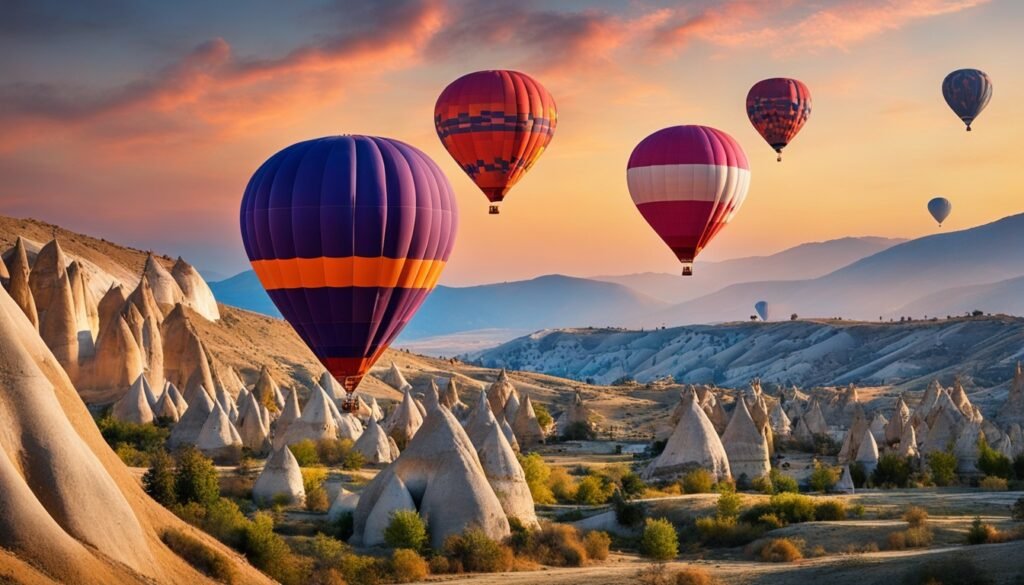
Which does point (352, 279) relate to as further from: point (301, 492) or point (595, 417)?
point (595, 417)

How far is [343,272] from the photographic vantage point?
1469 inches

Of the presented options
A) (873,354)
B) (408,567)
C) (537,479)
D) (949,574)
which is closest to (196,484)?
(408,567)

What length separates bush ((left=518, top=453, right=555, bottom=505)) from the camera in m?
44.7

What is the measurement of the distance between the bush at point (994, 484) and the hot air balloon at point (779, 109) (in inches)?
1064

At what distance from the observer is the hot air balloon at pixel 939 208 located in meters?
168

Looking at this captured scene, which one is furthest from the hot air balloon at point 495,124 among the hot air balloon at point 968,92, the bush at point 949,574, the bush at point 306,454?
the hot air balloon at point 968,92

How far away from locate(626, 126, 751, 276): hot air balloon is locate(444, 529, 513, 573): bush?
22.1 meters

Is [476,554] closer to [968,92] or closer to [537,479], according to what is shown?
[537,479]

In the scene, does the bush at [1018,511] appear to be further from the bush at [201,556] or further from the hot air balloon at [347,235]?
the bush at [201,556]

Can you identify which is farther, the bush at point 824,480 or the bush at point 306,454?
the bush at point 306,454

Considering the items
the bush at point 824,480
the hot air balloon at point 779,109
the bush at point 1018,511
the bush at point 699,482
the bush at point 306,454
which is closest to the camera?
the bush at point 1018,511

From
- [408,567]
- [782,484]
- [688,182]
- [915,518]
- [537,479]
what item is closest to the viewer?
[408,567]

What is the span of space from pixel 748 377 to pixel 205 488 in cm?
14528

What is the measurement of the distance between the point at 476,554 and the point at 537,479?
14.0 meters
